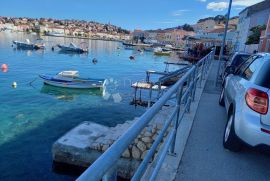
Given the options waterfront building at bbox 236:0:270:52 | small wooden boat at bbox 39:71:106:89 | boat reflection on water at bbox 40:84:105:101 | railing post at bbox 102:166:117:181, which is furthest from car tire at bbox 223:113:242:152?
waterfront building at bbox 236:0:270:52

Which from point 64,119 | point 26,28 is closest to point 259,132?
point 64,119

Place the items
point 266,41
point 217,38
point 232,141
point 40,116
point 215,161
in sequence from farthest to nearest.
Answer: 1. point 217,38
2. point 266,41
3. point 40,116
4. point 232,141
5. point 215,161

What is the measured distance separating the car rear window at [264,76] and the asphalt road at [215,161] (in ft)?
3.12

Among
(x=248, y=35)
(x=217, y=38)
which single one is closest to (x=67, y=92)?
(x=217, y=38)

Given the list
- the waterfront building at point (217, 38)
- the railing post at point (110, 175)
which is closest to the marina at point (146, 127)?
the railing post at point (110, 175)

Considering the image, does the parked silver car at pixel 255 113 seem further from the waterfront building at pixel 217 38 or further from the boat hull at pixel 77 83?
the waterfront building at pixel 217 38

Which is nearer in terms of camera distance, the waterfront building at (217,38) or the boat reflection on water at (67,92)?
the boat reflection on water at (67,92)

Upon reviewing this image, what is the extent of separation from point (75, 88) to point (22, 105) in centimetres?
640

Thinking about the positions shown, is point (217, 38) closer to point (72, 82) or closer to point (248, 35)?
point (248, 35)

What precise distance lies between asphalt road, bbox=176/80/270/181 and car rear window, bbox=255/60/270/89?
95cm

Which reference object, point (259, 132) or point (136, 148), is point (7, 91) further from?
point (259, 132)

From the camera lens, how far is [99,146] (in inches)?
329

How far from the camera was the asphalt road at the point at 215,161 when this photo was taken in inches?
136

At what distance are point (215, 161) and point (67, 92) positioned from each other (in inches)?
814
